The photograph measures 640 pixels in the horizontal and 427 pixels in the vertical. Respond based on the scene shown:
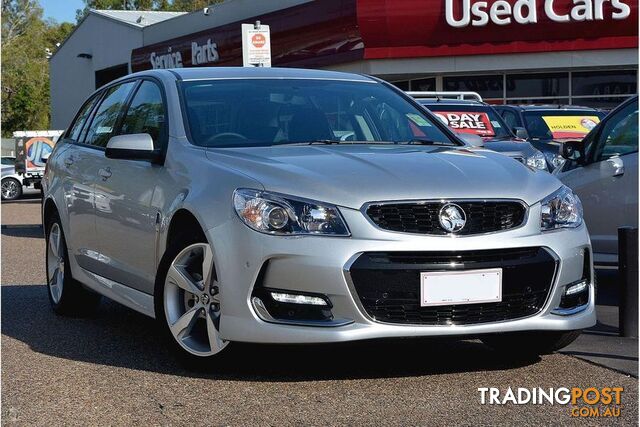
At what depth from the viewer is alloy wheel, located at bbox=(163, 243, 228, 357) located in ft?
18.1

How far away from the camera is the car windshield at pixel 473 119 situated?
13727 millimetres

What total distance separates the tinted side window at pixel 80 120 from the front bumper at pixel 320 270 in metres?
3.25

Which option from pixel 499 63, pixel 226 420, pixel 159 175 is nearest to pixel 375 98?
pixel 159 175

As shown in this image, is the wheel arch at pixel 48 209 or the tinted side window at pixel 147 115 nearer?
the tinted side window at pixel 147 115

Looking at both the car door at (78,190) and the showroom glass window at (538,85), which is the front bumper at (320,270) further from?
the showroom glass window at (538,85)

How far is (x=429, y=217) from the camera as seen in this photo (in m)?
5.25

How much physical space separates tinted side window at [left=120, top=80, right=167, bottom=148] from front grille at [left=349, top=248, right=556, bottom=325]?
182 cm

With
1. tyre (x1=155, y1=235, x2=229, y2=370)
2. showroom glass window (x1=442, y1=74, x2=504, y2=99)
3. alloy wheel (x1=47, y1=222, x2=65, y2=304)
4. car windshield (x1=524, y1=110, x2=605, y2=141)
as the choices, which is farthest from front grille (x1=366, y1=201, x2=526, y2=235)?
showroom glass window (x1=442, y1=74, x2=504, y2=99)

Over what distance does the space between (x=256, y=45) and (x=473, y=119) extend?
3998 millimetres

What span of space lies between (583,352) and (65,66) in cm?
5016

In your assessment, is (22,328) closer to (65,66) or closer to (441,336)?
(441,336)

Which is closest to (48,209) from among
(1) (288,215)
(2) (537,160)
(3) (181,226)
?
(3) (181,226)

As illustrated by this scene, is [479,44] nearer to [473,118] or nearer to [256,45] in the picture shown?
[256,45]

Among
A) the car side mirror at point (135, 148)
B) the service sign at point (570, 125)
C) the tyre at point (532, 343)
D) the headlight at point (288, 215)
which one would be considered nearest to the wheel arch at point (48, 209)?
the car side mirror at point (135, 148)
